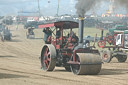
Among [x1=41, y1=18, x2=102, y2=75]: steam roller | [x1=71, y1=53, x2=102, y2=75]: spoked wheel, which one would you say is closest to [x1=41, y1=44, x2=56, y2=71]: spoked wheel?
[x1=41, y1=18, x2=102, y2=75]: steam roller

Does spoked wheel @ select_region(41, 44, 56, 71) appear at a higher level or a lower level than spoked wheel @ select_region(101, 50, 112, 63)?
higher

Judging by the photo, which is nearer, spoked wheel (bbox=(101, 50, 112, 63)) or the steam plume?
the steam plume

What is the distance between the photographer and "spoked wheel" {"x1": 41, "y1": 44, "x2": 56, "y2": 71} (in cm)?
1064

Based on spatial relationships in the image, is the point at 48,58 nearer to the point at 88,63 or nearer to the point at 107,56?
the point at 88,63

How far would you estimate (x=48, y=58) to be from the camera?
11219mm

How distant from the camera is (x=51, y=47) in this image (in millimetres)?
10812

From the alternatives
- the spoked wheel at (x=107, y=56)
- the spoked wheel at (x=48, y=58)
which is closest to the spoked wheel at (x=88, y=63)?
the spoked wheel at (x=48, y=58)

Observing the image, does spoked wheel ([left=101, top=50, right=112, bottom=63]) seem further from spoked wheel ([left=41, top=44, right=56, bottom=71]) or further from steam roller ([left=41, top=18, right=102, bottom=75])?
spoked wheel ([left=41, top=44, right=56, bottom=71])

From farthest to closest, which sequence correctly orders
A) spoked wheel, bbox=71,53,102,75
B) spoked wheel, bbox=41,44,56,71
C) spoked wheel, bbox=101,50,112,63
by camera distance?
spoked wheel, bbox=101,50,112,63 < spoked wheel, bbox=41,44,56,71 < spoked wheel, bbox=71,53,102,75

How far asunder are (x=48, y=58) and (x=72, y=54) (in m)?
1.28

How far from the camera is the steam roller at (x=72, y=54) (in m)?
9.72

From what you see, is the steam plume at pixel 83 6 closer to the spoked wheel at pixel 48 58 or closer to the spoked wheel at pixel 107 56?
the spoked wheel at pixel 48 58

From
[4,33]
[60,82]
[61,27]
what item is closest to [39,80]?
[60,82]

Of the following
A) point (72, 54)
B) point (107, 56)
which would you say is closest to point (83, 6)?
point (72, 54)
